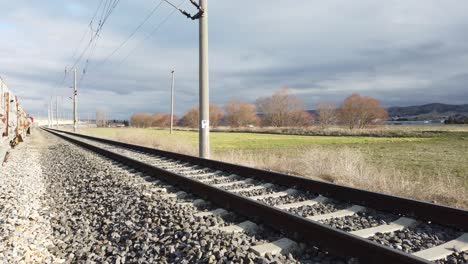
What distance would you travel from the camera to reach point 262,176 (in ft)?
25.2

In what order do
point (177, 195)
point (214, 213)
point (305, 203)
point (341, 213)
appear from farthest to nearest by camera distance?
point (177, 195), point (305, 203), point (214, 213), point (341, 213)

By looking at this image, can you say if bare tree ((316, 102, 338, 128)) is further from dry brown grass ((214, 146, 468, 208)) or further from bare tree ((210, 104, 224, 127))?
dry brown grass ((214, 146, 468, 208))

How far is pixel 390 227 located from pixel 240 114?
108 meters

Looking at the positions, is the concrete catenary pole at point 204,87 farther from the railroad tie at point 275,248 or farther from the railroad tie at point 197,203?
the railroad tie at point 275,248

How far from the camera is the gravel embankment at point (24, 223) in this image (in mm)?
4032

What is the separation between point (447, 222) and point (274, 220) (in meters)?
2.12

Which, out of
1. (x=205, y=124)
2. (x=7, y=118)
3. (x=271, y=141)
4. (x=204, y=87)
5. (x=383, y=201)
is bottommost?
(x=271, y=141)

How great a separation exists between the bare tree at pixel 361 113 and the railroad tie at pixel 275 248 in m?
88.4

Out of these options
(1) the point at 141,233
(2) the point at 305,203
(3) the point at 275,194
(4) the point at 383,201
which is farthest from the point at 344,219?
Answer: (1) the point at 141,233

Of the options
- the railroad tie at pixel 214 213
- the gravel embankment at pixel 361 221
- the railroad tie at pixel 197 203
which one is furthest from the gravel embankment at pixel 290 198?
the gravel embankment at pixel 361 221

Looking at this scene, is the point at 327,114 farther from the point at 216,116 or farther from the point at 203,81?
the point at 203,81

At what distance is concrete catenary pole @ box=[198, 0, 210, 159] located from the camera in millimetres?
11984

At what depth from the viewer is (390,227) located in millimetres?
4203

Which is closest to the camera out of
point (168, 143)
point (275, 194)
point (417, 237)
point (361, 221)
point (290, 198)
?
point (417, 237)
